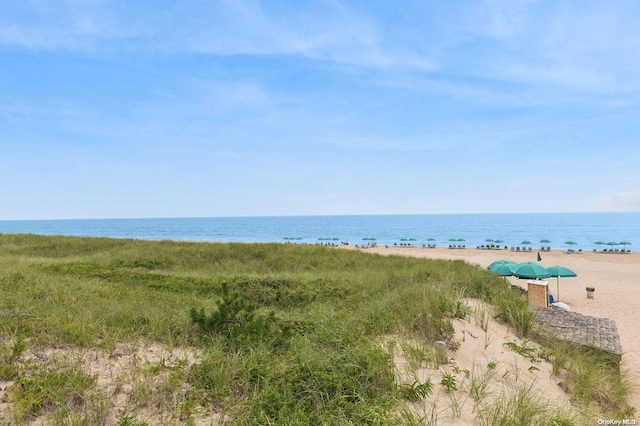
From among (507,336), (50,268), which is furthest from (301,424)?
(50,268)

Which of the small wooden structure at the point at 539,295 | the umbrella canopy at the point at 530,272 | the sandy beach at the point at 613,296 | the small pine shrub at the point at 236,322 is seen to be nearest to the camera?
the small pine shrub at the point at 236,322

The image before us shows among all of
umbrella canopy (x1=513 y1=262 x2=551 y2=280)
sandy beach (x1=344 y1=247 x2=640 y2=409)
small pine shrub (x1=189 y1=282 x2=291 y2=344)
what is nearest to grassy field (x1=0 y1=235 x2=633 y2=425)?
small pine shrub (x1=189 y1=282 x2=291 y2=344)

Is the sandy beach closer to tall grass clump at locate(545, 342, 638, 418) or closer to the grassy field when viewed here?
tall grass clump at locate(545, 342, 638, 418)

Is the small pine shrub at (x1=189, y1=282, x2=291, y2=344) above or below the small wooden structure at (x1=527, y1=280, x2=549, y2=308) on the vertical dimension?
above

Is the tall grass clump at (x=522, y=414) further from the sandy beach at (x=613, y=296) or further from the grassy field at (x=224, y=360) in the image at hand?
the sandy beach at (x=613, y=296)

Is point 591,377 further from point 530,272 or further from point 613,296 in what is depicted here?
point 613,296

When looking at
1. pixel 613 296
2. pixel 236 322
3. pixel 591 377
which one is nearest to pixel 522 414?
pixel 591 377

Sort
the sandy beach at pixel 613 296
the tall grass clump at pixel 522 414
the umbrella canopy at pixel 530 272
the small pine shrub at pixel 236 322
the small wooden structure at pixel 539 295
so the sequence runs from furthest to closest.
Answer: the umbrella canopy at pixel 530 272
the small wooden structure at pixel 539 295
the sandy beach at pixel 613 296
the small pine shrub at pixel 236 322
the tall grass clump at pixel 522 414

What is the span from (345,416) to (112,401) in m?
2.78

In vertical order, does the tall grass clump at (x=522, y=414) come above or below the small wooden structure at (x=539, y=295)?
above

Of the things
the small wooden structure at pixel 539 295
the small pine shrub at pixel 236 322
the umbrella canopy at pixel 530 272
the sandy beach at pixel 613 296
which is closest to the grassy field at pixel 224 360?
the small pine shrub at pixel 236 322

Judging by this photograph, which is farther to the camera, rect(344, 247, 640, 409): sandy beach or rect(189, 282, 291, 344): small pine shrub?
rect(344, 247, 640, 409): sandy beach

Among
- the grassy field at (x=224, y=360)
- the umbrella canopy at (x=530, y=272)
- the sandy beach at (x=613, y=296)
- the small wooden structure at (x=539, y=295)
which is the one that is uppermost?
the grassy field at (x=224, y=360)

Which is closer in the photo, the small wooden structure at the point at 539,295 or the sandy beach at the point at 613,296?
the sandy beach at the point at 613,296
